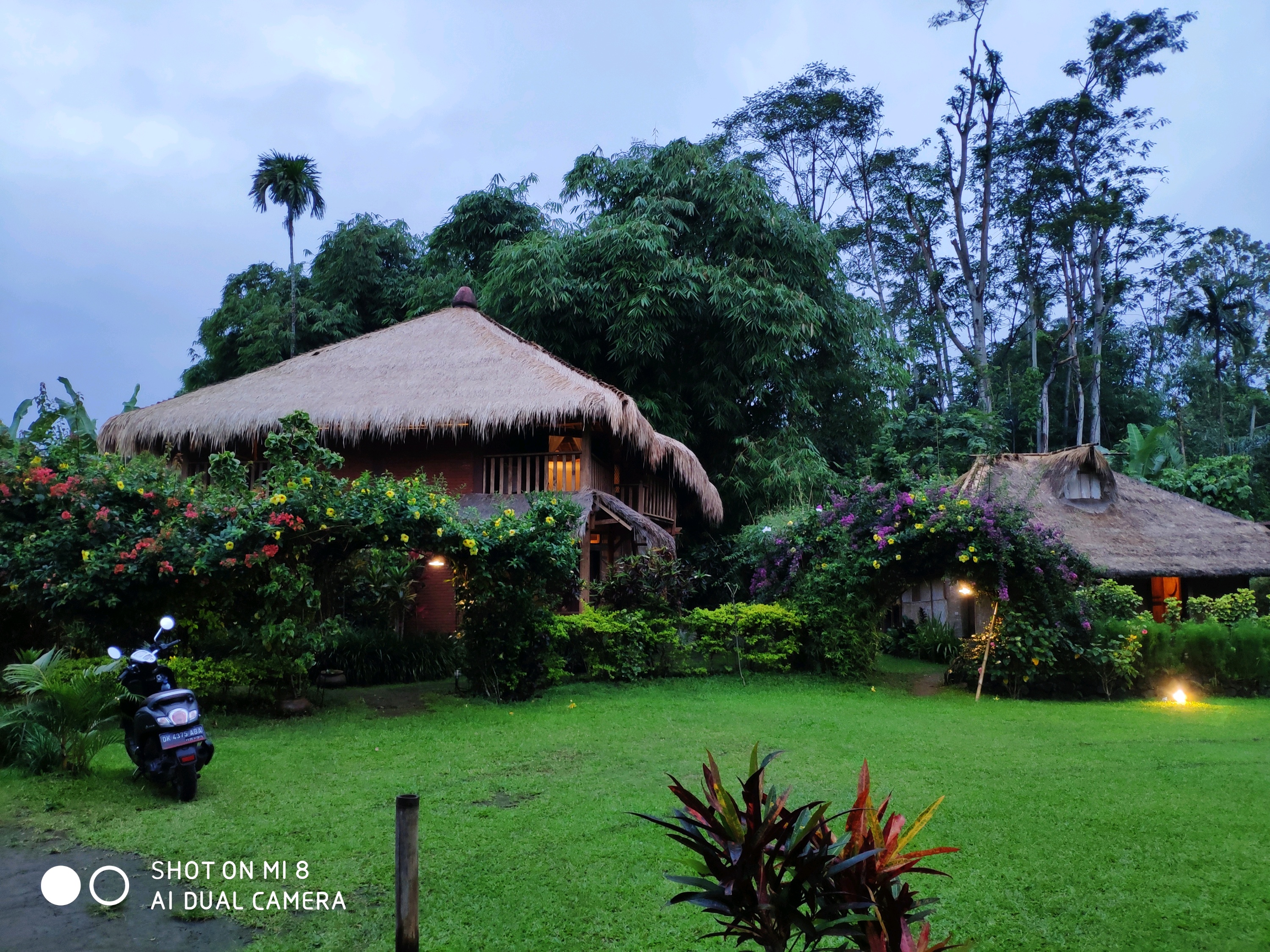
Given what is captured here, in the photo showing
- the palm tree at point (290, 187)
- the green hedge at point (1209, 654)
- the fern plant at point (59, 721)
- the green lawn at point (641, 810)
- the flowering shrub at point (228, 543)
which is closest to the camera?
the green lawn at point (641, 810)

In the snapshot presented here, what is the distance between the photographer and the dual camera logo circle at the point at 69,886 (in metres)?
3.45

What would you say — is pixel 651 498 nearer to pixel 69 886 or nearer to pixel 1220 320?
pixel 69 886

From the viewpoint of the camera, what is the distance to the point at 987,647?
10227 millimetres

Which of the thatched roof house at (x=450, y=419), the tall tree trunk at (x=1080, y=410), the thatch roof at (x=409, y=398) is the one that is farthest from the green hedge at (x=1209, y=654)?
the tall tree trunk at (x=1080, y=410)

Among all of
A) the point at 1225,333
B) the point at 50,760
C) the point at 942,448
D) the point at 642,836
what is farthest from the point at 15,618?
the point at 1225,333

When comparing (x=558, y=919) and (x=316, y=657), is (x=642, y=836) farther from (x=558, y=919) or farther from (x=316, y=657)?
(x=316, y=657)

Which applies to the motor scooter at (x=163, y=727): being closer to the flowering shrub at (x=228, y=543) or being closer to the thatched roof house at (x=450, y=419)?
the flowering shrub at (x=228, y=543)

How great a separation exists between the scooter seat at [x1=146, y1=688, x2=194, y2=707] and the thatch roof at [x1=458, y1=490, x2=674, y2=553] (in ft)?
23.5

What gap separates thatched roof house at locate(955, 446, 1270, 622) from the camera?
14.5 m

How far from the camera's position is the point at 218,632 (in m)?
8.28

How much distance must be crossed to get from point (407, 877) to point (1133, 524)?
16.2 m

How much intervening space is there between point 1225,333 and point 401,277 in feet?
96.8

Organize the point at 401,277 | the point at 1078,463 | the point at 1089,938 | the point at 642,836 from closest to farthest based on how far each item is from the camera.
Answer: the point at 1089,938 < the point at 642,836 < the point at 1078,463 < the point at 401,277

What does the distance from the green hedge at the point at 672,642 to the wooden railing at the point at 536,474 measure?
105 inches
